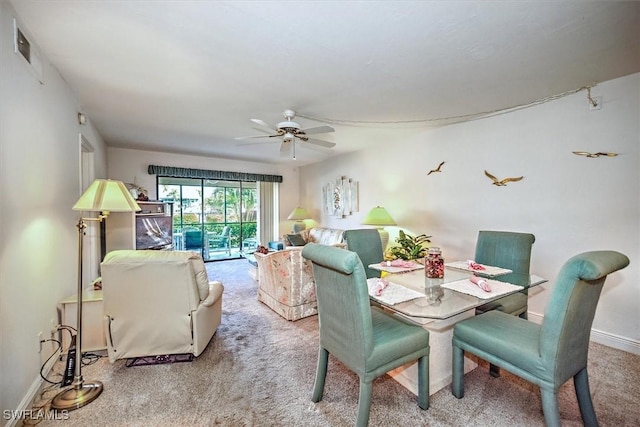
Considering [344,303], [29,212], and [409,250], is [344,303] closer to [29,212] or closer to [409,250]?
[29,212]

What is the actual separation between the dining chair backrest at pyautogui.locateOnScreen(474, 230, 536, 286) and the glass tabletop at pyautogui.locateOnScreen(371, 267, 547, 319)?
24 centimetres

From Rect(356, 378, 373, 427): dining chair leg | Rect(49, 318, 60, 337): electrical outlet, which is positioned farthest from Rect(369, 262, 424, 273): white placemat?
Rect(49, 318, 60, 337): electrical outlet

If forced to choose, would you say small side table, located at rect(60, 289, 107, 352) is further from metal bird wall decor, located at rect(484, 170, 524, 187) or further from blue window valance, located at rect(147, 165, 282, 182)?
metal bird wall decor, located at rect(484, 170, 524, 187)

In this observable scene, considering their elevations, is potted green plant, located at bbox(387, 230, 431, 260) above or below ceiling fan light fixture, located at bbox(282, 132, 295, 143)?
below

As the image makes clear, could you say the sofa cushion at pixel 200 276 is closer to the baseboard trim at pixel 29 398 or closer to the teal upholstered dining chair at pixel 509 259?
the baseboard trim at pixel 29 398

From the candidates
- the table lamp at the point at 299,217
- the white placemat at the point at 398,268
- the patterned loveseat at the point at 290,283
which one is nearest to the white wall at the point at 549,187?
the white placemat at the point at 398,268

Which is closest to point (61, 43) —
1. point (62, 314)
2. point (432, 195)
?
point (62, 314)

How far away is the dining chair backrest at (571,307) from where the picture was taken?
1.30 metres

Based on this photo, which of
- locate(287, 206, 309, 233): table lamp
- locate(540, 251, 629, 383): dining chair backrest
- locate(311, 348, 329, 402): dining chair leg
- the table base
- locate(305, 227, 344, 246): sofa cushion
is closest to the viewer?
locate(540, 251, 629, 383): dining chair backrest

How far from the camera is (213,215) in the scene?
6711 millimetres

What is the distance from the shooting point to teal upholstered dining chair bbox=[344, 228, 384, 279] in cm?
290

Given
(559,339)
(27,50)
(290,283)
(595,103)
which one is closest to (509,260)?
(559,339)

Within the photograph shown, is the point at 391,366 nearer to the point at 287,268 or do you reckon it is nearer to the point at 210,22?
the point at 287,268

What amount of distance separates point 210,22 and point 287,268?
2258 mm
